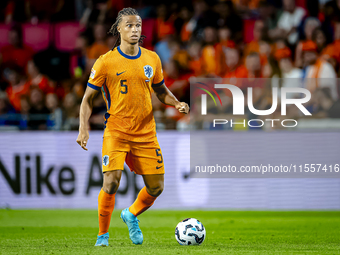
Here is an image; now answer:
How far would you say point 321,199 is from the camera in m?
8.62

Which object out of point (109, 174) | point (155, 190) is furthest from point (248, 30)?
point (109, 174)

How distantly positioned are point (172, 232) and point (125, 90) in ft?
7.45

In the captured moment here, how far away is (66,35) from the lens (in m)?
11.8

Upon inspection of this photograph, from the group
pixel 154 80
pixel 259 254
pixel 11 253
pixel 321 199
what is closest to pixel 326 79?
pixel 321 199

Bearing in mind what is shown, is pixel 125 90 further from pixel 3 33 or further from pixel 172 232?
pixel 3 33

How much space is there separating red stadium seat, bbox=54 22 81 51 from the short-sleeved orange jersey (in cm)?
628

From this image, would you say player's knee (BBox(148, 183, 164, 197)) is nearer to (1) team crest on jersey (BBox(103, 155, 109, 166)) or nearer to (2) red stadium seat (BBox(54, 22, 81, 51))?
(1) team crest on jersey (BBox(103, 155, 109, 166))

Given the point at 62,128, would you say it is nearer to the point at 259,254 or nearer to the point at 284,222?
the point at 284,222

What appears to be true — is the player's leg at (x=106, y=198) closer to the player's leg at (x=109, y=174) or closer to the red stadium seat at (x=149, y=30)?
the player's leg at (x=109, y=174)

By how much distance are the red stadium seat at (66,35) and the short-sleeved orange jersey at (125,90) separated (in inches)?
247

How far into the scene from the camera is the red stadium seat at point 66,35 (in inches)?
461

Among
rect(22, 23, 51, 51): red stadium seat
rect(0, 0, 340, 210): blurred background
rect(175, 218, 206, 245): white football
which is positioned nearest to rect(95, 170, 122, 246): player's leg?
rect(175, 218, 206, 245): white football

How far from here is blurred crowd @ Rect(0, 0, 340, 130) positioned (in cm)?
912


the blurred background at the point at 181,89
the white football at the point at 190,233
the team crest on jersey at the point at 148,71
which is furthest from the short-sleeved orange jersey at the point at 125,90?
the blurred background at the point at 181,89
